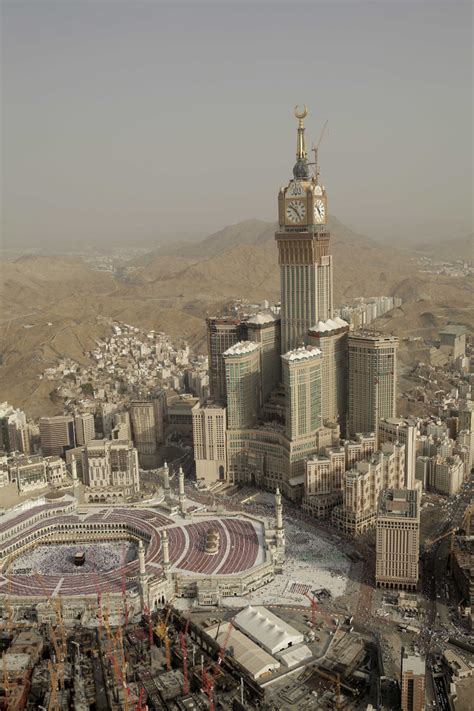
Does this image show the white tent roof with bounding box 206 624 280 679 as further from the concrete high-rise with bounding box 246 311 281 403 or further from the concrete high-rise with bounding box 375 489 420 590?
the concrete high-rise with bounding box 246 311 281 403

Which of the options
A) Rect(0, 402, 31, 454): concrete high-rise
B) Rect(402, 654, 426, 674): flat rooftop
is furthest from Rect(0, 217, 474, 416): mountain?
Rect(402, 654, 426, 674): flat rooftop

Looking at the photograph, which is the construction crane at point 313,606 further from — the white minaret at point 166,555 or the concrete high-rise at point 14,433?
the concrete high-rise at point 14,433

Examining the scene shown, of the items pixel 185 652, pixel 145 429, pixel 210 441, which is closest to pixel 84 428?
pixel 145 429

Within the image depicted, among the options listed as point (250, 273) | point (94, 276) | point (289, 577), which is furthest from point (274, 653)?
point (94, 276)

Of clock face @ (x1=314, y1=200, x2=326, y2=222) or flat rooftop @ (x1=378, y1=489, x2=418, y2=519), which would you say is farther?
clock face @ (x1=314, y1=200, x2=326, y2=222)

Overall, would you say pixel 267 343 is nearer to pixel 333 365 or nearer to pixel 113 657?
pixel 333 365

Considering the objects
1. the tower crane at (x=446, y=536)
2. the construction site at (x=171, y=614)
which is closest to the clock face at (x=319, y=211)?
the construction site at (x=171, y=614)
